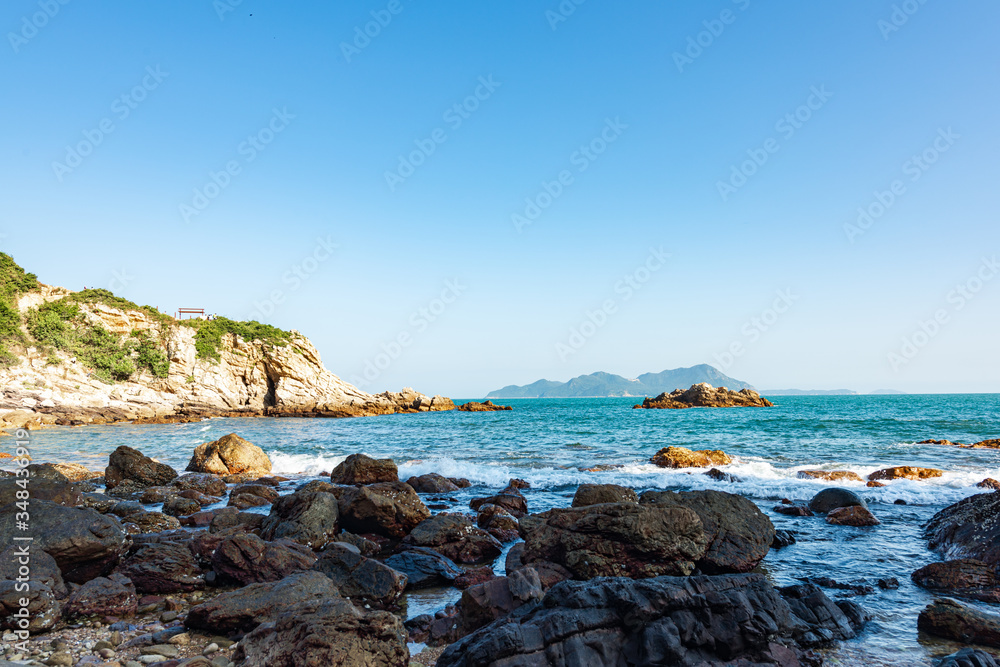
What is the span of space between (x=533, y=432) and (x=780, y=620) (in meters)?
35.4

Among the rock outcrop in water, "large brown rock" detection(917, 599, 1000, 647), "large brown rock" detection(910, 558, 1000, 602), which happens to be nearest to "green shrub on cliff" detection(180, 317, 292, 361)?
the rock outcrop in water

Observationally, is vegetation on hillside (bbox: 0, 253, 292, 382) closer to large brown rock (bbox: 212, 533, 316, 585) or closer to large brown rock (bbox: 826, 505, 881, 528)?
large brown rock (bbox: 212, 533, 316, 585)

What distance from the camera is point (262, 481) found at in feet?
60.7

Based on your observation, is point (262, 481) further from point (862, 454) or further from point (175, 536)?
point (862, 454)

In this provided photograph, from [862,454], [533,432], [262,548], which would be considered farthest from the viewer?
[533,432]

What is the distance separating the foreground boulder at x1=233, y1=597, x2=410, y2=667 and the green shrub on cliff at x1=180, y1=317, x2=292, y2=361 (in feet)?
213

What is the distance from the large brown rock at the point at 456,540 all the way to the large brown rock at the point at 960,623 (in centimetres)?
661

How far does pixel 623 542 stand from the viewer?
7926 millimetres

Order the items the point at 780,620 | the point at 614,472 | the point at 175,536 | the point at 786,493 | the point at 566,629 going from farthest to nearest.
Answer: the point at 614,472 → the point at 786,493 → the point at 175,536 → the point at 780,620 → the point at 566,629

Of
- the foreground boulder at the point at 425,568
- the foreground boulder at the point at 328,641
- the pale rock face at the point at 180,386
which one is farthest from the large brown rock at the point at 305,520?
the pale rock face at the point at 180,386

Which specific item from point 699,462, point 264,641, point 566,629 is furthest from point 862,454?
point 264,641

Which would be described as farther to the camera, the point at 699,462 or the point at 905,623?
the point at 699,462

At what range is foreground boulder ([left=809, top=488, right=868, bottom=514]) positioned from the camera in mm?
13062

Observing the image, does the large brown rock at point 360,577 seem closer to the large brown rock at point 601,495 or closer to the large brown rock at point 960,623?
the large brown rock at point 601,495
